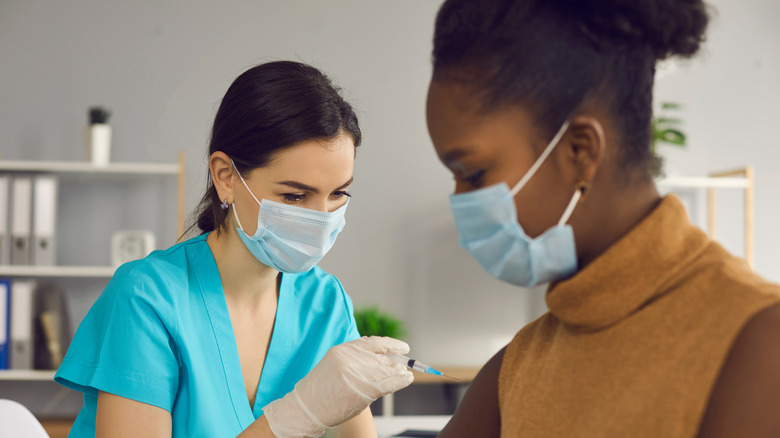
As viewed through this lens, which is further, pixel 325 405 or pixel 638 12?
pixel 325 405

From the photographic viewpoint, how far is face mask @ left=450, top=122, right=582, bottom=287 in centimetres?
62

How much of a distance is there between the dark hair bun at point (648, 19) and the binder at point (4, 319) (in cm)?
242

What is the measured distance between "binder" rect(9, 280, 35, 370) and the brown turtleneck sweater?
90.0 inches

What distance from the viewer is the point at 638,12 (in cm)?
58

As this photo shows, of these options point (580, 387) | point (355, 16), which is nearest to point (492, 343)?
point (355, 16)

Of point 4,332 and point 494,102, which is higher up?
point 494,102

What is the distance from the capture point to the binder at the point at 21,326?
95.5 inches

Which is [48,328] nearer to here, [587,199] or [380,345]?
[380,345]

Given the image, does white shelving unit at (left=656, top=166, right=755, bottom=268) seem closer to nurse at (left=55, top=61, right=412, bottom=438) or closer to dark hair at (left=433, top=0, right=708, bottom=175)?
nurse at (left=55, top=61, right=412, bottom=438)

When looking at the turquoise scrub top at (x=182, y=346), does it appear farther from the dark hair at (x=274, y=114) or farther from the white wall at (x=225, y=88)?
the white wall at (x=225, y=88)

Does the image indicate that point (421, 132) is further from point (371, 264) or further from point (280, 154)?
point (280, 154)

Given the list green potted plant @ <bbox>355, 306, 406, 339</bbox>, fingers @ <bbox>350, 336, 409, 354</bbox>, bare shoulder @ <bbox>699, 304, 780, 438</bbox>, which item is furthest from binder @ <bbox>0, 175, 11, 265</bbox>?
bare shoulder @ <bbox>699, 304, 780, 438</bbox>

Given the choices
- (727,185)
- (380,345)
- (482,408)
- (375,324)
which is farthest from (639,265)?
(727,185)

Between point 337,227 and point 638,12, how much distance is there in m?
0.78
